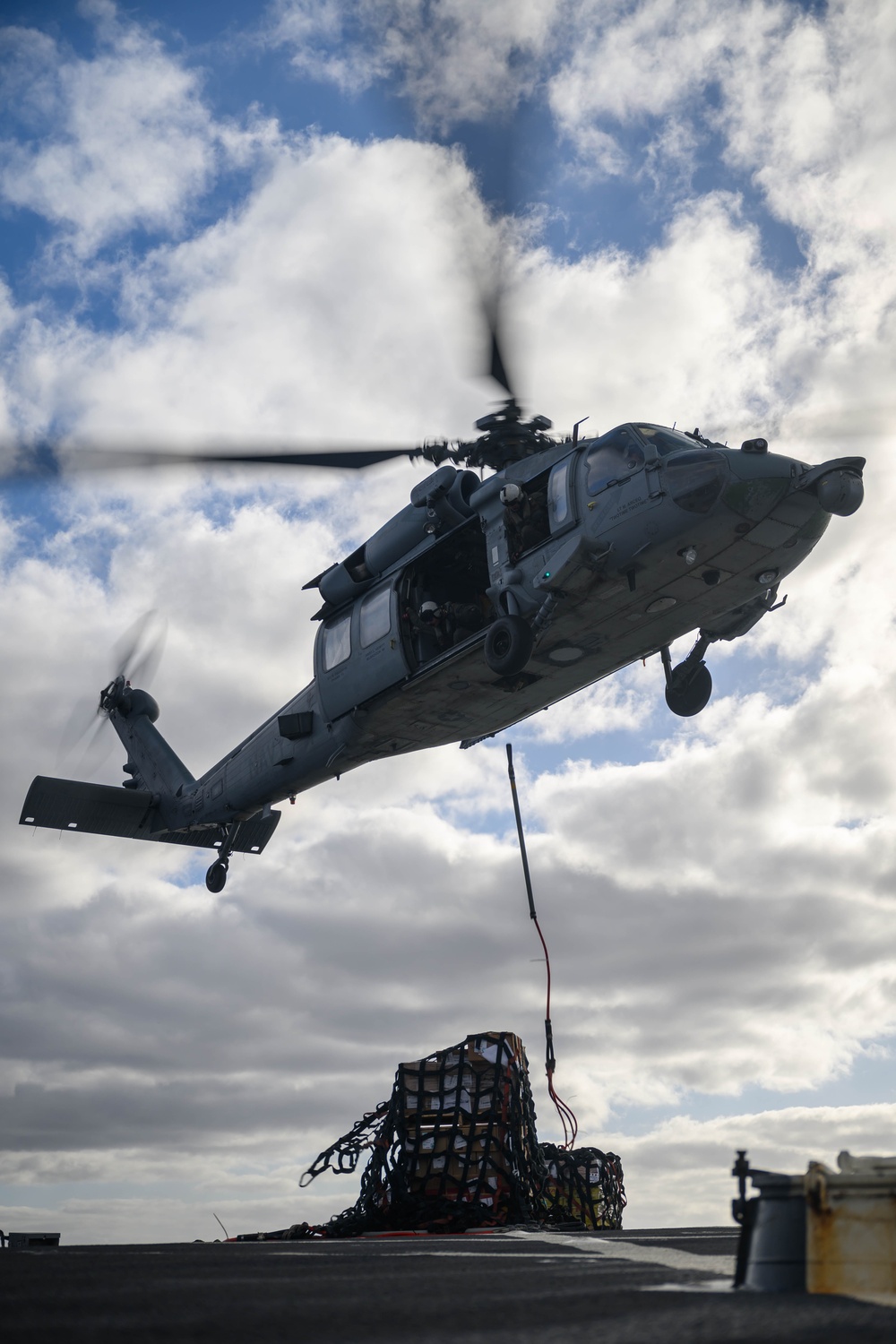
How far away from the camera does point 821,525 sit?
16.4 meters

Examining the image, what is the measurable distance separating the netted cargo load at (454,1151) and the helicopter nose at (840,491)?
8.43 meters

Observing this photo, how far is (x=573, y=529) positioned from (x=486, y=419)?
303cm

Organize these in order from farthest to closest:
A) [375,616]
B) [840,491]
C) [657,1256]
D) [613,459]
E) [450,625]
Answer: [375,616] → [450,625] → [613,459] → [840,491] → [657,1256]

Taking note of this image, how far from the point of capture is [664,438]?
1692cm

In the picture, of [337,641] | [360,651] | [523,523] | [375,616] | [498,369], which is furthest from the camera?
[337,641]

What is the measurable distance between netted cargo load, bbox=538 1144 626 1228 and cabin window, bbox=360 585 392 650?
8105mm

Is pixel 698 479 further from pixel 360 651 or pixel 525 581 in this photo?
pixel 360 651

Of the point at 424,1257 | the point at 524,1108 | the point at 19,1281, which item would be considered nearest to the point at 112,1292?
the point at 19,1281

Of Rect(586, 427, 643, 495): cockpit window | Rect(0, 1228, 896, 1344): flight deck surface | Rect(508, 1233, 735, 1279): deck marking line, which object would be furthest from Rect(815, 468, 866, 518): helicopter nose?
Rect(0, 1228, 896, 1344): flight deck surface

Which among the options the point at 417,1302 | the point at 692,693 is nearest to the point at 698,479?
the point at 692,693

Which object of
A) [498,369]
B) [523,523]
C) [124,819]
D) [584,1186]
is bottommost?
[584,1186]

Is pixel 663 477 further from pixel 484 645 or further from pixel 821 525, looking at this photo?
pixel 484 645

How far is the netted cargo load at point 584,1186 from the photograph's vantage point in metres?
17.7

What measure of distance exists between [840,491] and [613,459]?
3.09 meters
